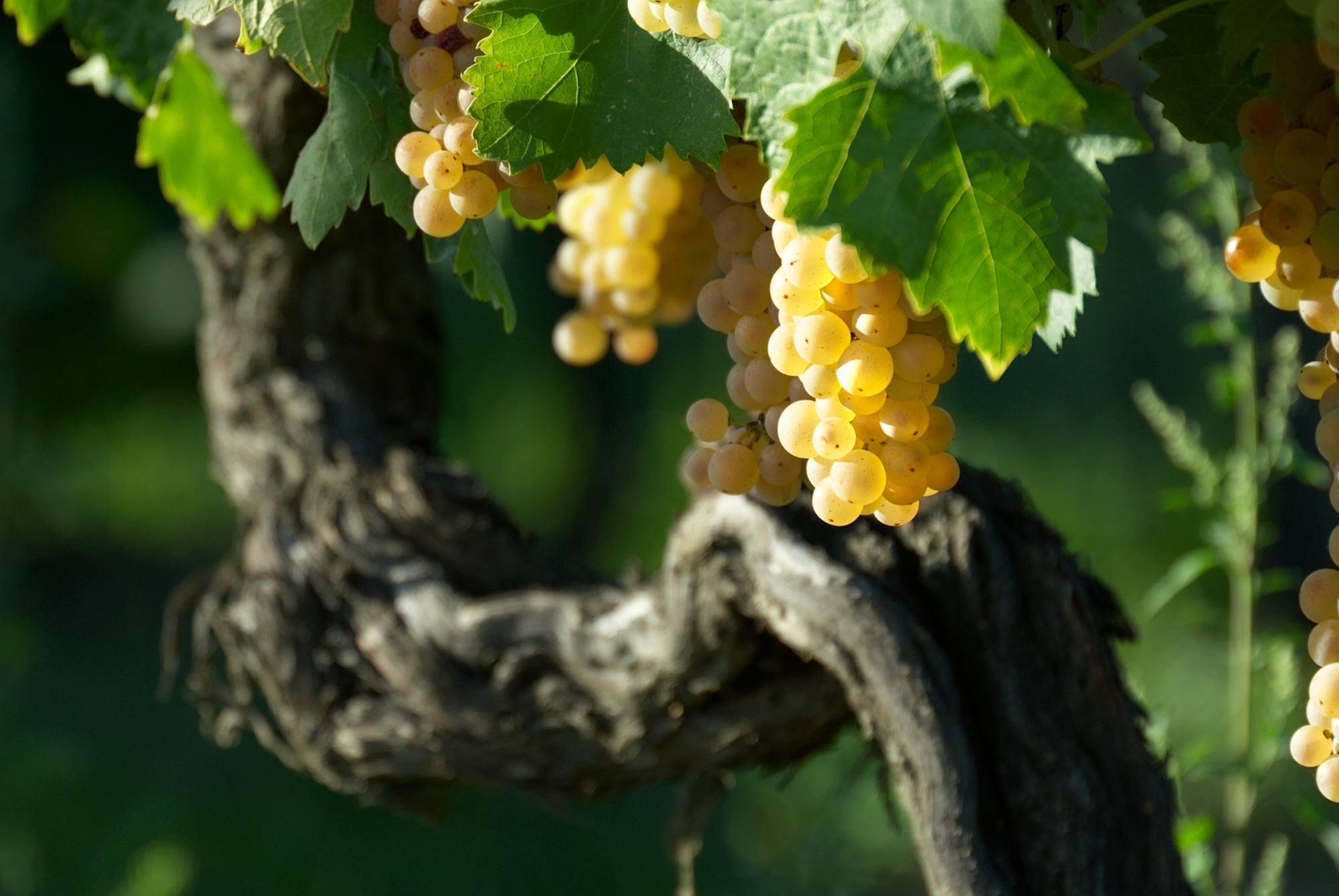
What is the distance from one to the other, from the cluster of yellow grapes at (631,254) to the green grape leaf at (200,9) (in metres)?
0.17

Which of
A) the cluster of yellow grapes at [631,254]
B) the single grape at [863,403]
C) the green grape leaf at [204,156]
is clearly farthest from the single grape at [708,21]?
the green grape leaf at [204,156]

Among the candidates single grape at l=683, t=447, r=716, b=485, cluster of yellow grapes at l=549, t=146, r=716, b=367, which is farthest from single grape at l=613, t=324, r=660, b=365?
single grape at l=683, t=447, r=716, b=485

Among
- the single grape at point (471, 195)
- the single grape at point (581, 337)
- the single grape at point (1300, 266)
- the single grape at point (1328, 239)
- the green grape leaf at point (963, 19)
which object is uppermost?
the green grape leaf at point (963, 19)

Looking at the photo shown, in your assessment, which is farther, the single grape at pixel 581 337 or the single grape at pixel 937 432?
the single grape at pixel 581 337

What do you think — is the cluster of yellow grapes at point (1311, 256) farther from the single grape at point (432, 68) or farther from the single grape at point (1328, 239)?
the single grape at point (432, 68)

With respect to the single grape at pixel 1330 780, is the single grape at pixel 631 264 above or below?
above

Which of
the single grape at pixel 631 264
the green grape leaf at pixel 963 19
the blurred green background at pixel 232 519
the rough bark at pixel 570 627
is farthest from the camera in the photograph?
the blurred green background at pixel 232 519

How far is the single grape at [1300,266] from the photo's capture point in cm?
32

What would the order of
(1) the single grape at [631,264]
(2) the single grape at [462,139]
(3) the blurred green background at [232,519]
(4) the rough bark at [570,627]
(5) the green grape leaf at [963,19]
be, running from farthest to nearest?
(3) the blurred green background at [232,519]
(1) the single grape at [631,264]
(4) the rough bark at [570,627]
(2) the single grape at [462,139]
(5) the green grape leaf at [963,19]

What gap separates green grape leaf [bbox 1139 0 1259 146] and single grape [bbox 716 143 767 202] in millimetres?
120

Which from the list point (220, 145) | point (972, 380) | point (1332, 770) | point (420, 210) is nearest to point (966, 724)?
point (1332, 770)

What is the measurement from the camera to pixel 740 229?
39 cm

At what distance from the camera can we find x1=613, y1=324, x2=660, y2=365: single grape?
65 cm

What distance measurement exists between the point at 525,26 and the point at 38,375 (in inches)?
111
